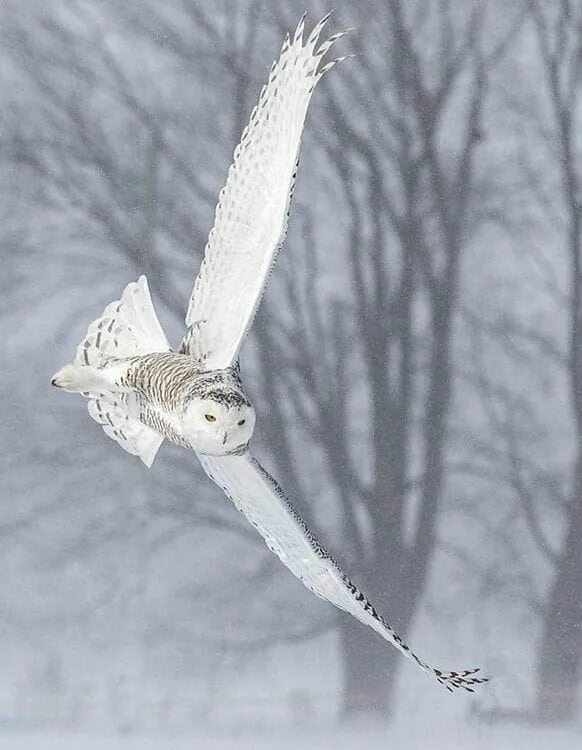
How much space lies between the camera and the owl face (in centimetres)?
57

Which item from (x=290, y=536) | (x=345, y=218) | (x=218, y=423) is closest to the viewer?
(x=218, y=423)

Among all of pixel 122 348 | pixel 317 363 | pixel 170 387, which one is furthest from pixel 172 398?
pixel 317 363

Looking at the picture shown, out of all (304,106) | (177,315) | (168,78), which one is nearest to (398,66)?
(168,78)

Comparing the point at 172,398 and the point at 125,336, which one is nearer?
Result: the point at 172,398

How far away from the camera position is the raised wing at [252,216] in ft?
2.16

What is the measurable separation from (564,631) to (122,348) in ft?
2.46

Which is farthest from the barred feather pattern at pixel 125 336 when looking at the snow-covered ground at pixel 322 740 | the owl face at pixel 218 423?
the snow-covered ground at pixel 322 740

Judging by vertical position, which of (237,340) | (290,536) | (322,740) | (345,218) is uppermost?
(237,340)

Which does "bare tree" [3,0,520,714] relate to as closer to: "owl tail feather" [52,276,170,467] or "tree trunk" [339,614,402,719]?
"tree trunk" [339,614,402,719]

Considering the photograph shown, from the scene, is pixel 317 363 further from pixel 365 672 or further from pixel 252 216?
pixel 252 216

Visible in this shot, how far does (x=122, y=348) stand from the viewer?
72 cm

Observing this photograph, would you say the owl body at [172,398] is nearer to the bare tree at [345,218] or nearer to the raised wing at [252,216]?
the raised wing at [252,216]

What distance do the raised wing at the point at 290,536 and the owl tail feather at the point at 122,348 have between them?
51 mm

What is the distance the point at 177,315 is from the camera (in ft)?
4.16
